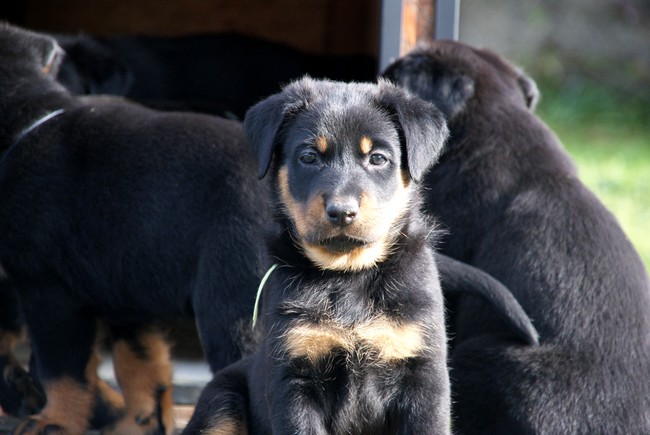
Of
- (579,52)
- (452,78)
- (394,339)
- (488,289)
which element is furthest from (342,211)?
(579,52)

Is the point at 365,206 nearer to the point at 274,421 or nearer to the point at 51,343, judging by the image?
the point at 274,421

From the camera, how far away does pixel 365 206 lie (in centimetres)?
323

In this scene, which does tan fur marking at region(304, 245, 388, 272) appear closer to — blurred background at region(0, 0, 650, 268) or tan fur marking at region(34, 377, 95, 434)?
tan fur marking at region(34, 377, 95, 434)

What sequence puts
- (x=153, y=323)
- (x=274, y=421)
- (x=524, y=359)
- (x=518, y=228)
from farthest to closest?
(x=153, y=323)
(x=518, y=228)
(x=524, y=359)
(x=274, y=421)

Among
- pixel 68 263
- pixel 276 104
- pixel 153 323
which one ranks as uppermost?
pixel 276 104

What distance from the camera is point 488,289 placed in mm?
3869

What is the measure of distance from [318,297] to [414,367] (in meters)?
0.39

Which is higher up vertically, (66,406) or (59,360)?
(59,360)

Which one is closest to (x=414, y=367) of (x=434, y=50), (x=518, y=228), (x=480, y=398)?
(x=480, y=398)

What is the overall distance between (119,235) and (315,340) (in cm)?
153

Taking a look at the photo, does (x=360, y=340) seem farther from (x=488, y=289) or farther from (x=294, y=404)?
(x=488, y=289)

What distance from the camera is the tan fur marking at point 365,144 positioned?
3.33 m

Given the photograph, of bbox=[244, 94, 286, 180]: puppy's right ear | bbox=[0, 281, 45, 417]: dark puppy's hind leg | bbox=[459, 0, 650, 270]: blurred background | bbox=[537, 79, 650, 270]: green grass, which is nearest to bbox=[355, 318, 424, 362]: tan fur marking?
bbox=[244, 94, 286, 180]: puppy's right ear

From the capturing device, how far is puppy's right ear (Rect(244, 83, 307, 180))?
3.37 meters
